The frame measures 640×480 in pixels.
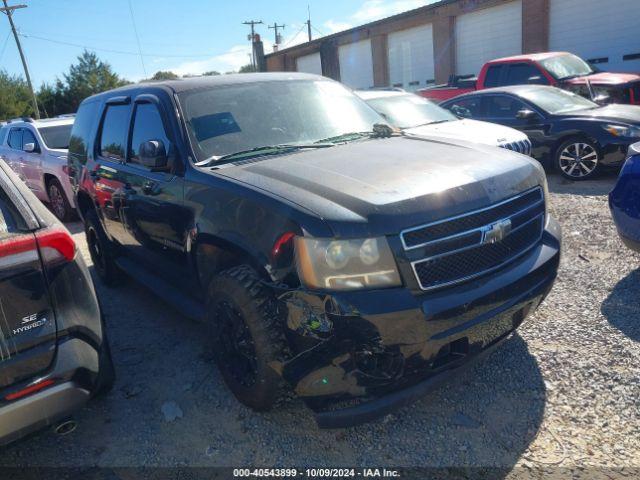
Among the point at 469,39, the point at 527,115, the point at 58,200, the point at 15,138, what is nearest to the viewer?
the point at 527,115

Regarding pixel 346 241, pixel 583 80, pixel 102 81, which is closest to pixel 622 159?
pixel 583 80

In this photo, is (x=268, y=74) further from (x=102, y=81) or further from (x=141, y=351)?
(x=102, y=81)

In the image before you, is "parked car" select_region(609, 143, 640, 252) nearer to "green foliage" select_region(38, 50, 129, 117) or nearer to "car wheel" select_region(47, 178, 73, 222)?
"car wheel" select_region(47, 178, 73, 222)

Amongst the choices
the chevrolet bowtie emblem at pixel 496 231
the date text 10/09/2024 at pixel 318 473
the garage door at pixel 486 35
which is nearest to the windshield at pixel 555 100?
the chevrolet bowtie emblem at pixel 496 231

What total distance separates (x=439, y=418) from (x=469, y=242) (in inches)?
40.3

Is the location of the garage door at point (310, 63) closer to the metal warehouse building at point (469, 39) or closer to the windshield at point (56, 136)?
the metal warehouse building at point (469, 39)

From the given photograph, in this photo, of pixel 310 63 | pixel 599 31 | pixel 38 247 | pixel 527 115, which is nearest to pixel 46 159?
pixel 38 247

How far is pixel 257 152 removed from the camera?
3.38m

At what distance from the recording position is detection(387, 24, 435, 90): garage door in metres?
22.4

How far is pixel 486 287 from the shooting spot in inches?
100

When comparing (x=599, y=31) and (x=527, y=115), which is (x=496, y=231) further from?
(x=599, y=31)

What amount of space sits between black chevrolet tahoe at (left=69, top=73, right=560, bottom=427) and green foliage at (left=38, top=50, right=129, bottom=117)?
4385 centimetres

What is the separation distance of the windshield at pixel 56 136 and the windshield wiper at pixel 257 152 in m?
6.87

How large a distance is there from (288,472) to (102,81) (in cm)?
5322
